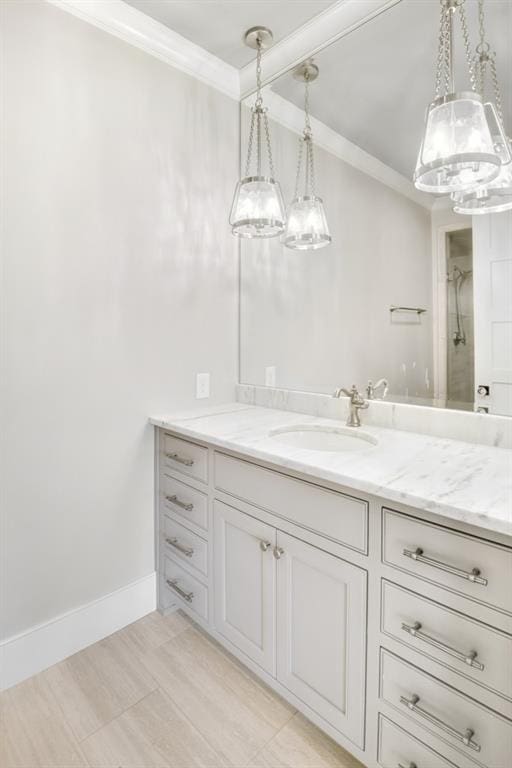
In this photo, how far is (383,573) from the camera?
1039 mm

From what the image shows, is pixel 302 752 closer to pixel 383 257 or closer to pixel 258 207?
pixel 383 257

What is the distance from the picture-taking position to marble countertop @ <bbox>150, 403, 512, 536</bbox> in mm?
892

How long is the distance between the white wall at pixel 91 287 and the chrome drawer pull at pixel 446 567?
48.5 inches

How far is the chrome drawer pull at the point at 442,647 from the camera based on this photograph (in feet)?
2.91

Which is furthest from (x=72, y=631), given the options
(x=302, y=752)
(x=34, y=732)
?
(x=302, y=752)

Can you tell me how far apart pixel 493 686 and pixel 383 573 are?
294 millimetres

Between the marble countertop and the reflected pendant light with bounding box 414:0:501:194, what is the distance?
78 cm

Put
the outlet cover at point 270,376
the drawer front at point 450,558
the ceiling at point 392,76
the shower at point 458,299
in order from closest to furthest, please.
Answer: the drawer front at point 450,558 → the ceiling at point 392,76 → the shower at point 458,299 → the outlet cover at point 270,376

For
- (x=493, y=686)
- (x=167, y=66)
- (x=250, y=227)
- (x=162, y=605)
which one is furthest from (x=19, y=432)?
(x=167, y=66)

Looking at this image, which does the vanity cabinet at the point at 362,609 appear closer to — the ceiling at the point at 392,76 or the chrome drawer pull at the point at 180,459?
the chrome drawer pull at the point at 180,459

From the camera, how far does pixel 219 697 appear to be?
1.43 meters

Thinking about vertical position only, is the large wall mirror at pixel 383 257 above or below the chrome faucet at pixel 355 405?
above

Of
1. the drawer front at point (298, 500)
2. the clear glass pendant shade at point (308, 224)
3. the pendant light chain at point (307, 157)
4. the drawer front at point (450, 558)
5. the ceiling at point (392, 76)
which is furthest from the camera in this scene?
the pendant light chain at point (307, 157)

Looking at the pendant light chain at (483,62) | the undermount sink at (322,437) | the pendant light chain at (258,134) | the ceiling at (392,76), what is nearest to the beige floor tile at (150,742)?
the undermount sink at (322,437)
